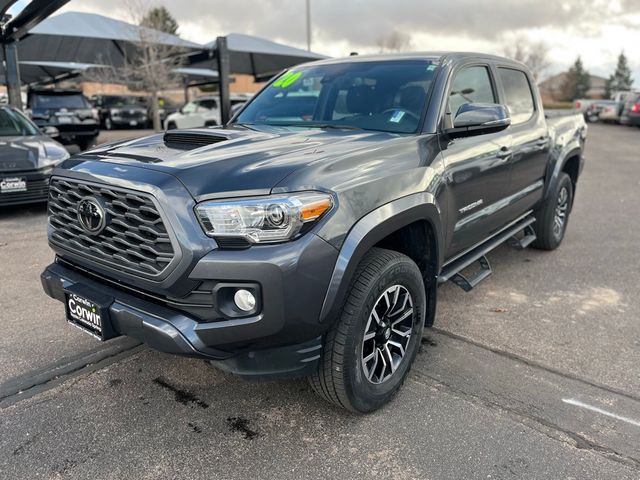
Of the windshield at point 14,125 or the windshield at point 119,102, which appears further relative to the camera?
the windshield at point 119,102

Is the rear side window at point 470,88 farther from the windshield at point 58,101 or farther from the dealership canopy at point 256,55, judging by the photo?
the windshield at point 58,101

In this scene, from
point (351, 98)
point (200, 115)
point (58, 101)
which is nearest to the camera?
point (351, 98)

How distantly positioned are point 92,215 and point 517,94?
371 centimetres

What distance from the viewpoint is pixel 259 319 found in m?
2.15

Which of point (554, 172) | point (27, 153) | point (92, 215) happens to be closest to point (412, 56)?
point (554, 172)

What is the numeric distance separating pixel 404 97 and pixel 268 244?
68.0 inches

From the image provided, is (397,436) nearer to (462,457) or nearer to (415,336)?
(462,457)

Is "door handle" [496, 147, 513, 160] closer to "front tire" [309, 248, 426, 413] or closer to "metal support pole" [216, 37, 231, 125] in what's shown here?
"front tire" [309, 248, 426, 413]

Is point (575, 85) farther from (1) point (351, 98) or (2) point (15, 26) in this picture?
(1) point (351, 98)

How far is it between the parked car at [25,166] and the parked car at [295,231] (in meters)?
4.38

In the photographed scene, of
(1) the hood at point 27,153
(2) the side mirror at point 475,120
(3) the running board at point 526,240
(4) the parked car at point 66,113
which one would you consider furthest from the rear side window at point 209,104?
(2) the side mirror at point 475,120

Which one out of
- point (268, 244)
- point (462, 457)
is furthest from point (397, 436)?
point (268, 244)

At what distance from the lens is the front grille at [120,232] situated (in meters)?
2.25

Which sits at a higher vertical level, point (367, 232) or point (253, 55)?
point (253, 55)
